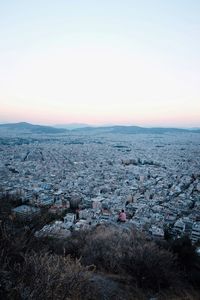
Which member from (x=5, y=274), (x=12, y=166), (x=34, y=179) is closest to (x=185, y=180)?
(x=34, y=179)

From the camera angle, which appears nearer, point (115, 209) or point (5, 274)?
point (5, 274)

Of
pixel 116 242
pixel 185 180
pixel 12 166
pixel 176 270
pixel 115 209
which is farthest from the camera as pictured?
pixel 12 166

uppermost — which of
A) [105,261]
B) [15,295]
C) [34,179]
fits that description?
[15,295]

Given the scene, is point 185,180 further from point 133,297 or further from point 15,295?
point 15,295

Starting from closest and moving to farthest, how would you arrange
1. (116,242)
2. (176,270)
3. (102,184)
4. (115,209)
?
1. (176,270)
2. (116,242)
3. (115,209)
4. (102,184)

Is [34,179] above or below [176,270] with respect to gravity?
below

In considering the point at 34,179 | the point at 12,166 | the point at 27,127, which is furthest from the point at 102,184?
the point at 27,127

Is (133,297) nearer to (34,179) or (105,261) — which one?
(105,261)

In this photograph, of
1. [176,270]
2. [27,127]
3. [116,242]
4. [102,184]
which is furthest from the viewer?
[27,127]

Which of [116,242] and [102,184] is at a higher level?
[116,242]
